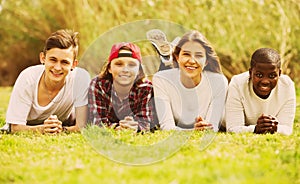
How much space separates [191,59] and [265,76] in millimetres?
826

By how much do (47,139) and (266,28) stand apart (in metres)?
6.41

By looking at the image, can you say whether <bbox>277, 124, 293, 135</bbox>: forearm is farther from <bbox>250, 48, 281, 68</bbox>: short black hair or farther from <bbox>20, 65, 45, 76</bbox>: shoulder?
<bbox>20, 65, 45, 76</bbox>: shoulder

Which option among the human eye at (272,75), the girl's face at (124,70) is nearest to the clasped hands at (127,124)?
the girl's face at (124,70)

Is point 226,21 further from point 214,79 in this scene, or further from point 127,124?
point 127,124

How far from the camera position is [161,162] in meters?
4.31

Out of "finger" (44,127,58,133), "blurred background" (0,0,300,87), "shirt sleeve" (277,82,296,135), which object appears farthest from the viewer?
"blurred background" (0,0,300,87)

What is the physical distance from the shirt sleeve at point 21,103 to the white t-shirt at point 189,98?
1.40 m

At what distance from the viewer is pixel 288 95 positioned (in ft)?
20.4

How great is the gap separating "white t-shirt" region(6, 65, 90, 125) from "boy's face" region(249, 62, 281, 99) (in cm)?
186

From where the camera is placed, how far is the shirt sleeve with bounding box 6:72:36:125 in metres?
6.09

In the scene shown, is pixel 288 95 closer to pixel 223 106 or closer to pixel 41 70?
pixel 223 106

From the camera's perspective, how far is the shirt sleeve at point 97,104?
20.0 ft

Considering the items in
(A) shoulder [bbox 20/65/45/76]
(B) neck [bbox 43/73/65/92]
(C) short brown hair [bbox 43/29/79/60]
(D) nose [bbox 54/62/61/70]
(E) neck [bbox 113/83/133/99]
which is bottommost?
(E) neck [bbox 113/83/133/99]

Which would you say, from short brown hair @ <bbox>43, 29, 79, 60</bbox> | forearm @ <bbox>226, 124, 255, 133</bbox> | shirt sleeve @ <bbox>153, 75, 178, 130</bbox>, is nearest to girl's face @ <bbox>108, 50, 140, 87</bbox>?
shirt sleeve @ <bbox>153, 75, 178, 130</bbox>
